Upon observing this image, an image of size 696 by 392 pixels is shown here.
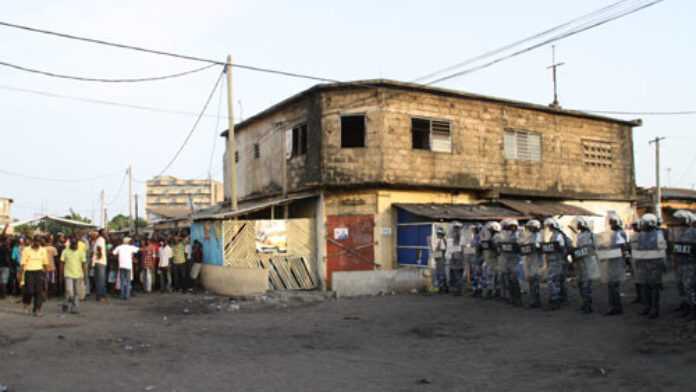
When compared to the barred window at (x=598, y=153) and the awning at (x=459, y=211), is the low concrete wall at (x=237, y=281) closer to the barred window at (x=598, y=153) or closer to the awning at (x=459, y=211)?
the awning at (x=459, y=211)

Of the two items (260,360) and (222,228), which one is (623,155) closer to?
(222,228)

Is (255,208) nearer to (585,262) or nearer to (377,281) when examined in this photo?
(377,281)

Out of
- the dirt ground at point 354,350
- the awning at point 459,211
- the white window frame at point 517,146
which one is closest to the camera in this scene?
the dirt ground at point 354,350

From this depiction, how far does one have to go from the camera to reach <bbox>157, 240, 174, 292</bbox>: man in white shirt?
1911 cm

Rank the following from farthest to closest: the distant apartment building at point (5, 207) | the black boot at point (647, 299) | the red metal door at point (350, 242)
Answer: the distant apartment building at point (5, 207) < the red metal door at point (350, 242) < the black boot at point (647, 299)

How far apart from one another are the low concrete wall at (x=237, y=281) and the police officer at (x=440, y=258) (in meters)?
5.03

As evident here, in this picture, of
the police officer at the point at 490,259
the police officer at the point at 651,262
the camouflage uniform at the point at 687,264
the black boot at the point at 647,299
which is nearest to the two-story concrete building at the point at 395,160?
the police officer at the point at 490,259

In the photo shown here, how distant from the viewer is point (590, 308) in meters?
12.0

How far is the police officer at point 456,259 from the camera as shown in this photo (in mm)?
16406

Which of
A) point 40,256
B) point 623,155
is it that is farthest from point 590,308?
point 623,155

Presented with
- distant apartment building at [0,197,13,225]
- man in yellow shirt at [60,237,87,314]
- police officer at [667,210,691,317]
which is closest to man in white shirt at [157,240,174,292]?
man in yellow shirt at [60,237,87,314]

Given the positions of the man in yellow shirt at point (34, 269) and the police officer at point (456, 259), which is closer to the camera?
the man in yellow shirt at point (34, 269)

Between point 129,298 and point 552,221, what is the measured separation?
1192cm

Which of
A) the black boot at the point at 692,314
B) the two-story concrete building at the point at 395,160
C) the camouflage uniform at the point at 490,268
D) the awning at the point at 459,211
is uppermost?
the two-story concrete building at the point at 395,160
